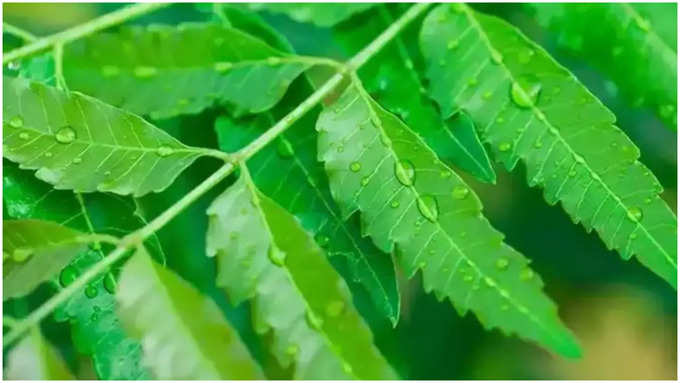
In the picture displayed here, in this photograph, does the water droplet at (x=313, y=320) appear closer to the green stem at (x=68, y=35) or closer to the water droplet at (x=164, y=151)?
the water droplet at (x=164, y=151)

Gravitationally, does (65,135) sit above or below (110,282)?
above

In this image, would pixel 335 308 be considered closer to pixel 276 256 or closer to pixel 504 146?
pixel 276 256

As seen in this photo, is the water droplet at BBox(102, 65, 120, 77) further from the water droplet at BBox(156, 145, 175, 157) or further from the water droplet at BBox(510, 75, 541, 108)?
the water droplet at BBox(510, 75, 541, 108)

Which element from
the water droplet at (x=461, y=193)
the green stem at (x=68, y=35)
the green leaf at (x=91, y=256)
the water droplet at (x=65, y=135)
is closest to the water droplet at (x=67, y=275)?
the green leaf at (x=91, y=256)

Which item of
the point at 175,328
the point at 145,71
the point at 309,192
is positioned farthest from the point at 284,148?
the point at 175,328

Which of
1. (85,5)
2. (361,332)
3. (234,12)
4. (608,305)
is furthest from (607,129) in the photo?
(608,305)

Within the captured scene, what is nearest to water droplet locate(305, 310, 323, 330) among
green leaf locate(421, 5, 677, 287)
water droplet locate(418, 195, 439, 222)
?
water droplet locate(418, 195, 439, 222)

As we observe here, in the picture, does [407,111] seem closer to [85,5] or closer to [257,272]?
[257,272]
